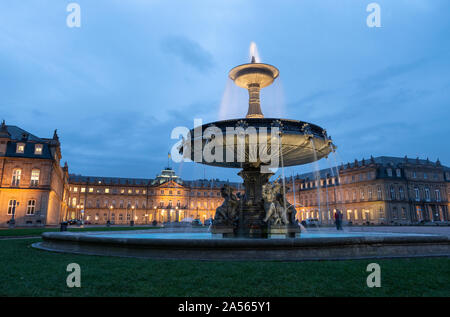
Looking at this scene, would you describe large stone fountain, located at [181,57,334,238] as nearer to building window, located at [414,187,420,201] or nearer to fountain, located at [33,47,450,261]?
fountain, located at [33,47,450,261]

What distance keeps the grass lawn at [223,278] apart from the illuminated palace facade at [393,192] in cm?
5639

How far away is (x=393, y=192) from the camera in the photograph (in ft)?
208

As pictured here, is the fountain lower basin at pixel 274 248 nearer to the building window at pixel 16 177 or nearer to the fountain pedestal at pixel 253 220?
the fountain pedestal at pixel 253 220

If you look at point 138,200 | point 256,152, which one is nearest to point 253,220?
point 256,152

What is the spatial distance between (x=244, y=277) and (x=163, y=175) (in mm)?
103320

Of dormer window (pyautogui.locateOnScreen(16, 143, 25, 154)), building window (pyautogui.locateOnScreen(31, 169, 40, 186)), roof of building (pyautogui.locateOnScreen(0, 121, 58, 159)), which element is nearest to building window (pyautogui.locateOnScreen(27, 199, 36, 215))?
building window (pyautogui.locateOnScreen(31, 169, 40, 186))

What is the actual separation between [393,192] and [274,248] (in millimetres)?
66270

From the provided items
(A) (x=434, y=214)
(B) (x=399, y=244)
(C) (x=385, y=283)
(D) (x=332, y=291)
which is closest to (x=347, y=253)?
(B) (x=399, y=244)

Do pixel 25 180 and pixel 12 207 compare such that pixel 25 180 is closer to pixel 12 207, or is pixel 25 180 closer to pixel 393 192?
pixel 12 207

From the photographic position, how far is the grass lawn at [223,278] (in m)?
4.23

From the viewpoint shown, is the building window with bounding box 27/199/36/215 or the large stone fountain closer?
the large stone fountain

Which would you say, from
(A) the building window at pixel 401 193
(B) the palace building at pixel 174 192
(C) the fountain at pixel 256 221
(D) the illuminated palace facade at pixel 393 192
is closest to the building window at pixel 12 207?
(B) the palace building at pixel 174 192

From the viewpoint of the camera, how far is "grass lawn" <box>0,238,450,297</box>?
4227 millimetres
